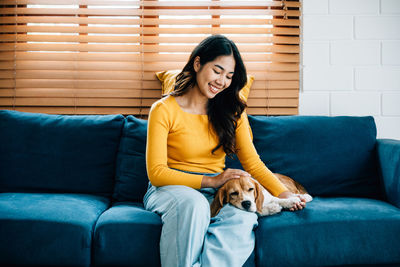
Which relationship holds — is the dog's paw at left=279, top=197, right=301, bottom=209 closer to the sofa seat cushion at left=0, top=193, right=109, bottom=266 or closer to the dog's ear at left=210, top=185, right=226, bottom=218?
the dog's ear at left=210, top=185, right=226, bottom=218

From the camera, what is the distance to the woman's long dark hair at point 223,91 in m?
1.47

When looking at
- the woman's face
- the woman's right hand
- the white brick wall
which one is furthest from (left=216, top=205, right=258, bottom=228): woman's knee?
the white brick wall

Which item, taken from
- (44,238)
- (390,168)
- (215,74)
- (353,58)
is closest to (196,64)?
(215,74)

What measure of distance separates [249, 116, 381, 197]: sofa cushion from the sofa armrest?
0.08 metres

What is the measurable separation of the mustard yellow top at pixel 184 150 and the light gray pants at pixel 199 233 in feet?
0.33

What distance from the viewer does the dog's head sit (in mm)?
1363

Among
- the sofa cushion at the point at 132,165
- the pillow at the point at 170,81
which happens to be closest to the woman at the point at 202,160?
the sofa cushion at the point at 132,165

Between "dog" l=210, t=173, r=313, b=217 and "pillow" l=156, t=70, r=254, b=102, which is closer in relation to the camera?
"dog" l=210, t=173, r=313, b=217

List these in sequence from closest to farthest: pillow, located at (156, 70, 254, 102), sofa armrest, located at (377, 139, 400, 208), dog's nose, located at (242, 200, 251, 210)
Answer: dog's nose, located at (242, 200, 251, 210)
sofa armrest, located at (377, 139, 400, 208)
pillow, located at (156, 70, 254, 102)

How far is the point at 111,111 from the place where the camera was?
2.24 m

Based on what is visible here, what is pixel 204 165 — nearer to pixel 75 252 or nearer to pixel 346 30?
pixel 75 252

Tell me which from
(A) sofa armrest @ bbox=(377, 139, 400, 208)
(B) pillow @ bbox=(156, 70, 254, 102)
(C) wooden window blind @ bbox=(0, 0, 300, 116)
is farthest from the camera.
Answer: (C) wooden window blind @ bbox=(0, 0, 300, 116)

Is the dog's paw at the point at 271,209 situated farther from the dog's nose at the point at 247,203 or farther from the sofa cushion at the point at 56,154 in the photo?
the sofa cushion at the point at 56,154

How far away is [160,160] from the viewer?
4.55 feet
